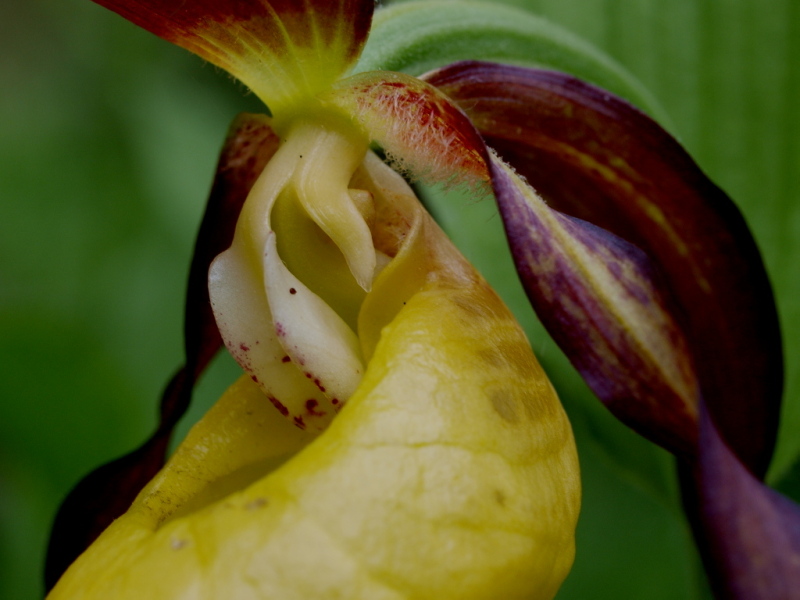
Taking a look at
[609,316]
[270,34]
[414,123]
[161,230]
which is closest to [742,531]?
[609,316]

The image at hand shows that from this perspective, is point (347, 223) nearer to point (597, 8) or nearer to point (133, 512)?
point (133, 512)

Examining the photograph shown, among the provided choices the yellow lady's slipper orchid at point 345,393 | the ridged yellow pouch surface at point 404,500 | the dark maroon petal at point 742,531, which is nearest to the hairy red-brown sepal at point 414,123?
the yellow lady's slipper orchid at point 345,393

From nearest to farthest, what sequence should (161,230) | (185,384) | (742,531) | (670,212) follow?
(742,531) < (670,212) < (185,384) < (161,230)

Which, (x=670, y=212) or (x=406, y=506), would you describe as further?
(x=670, y=212)

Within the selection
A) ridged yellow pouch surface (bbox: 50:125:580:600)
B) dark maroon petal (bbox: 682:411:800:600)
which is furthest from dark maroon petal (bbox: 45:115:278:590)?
dark maroon petal (bbox: 682:411:800:600)

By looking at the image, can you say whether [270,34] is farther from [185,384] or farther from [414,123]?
[185,384]

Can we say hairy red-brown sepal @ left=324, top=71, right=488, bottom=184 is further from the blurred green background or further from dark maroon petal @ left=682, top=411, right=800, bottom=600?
dark maroon petal @ left=682, top=411, right=800, bottom=600
